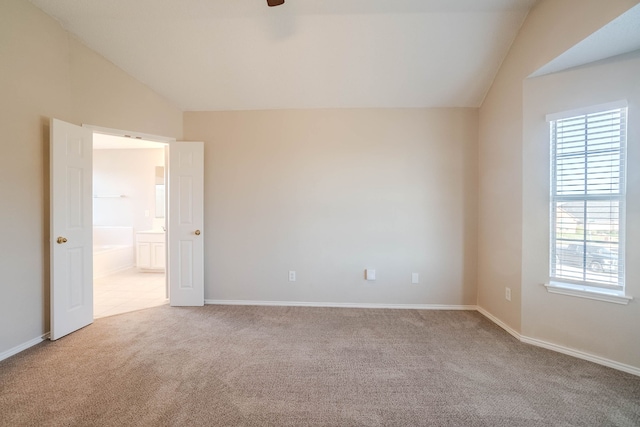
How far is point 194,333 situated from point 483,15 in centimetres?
410

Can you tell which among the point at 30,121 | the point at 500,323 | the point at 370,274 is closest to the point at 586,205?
the point at 500,323

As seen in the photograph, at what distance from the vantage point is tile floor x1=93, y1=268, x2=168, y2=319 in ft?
10.8

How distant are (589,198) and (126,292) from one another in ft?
18.6

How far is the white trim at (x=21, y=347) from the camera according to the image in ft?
7.04

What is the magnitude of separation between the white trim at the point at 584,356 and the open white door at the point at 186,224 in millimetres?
3669

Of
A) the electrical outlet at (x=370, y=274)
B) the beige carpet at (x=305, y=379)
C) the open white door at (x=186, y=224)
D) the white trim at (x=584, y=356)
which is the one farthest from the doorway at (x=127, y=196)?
the white trim at (x=584, y=356)

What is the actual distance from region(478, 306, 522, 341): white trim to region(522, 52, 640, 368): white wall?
0.09 m

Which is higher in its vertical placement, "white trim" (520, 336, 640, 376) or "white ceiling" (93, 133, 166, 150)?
"white ceiling" (93, 133, 166, 150)

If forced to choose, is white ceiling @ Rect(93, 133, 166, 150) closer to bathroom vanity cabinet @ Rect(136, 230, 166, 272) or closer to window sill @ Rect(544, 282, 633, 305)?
bathroom vanity cabinet @ Rect(136, 230, 166, 272)

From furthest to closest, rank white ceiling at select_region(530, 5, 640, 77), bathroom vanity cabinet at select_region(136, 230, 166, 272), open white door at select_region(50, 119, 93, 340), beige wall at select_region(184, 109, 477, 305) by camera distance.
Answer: bathroom vanity cabinet at select_region(136, 230, 166, 272), beige wall at select_region(184, 109, 477, 305), open white door at select_region(50, 119, 93, 340), white ceiling at select_region(530, 5, 640, 77)

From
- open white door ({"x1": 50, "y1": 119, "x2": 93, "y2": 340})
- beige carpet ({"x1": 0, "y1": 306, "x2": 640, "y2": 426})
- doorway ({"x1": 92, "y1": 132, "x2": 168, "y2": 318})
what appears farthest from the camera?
doorway ({"x1": 92, "y1": 132, "x2": 168, "y2": 318})

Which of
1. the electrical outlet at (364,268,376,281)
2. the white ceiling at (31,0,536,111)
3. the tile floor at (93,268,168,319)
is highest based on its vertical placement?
the white ceiling at (31,0,536,111)

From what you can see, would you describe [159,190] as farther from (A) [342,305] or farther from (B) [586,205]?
(B) [586,205]

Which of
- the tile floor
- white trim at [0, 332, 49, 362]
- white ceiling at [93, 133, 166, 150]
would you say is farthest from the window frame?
white ceiling at [93, 133, 166, 150]
